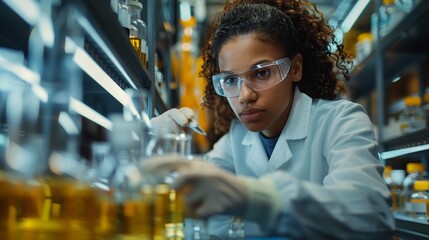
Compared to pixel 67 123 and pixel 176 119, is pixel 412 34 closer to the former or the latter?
pixel 176 119

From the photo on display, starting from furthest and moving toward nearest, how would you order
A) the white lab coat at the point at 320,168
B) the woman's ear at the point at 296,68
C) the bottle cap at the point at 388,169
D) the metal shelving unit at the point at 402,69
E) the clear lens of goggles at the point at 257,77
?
the bottle cap at the point at 388,169, the metal shelving unit at the point at 402,69, the woman's ear at the point at 296,68, the clear lens of goggles at the point at 257,77, the white lab coat at the point at 320,168

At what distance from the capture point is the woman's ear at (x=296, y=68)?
1780 millimetres

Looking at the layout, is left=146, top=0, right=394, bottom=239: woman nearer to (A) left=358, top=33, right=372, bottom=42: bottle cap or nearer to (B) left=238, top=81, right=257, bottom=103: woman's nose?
(B) left=238, top=81, right=257, bottom=103: woman's nose

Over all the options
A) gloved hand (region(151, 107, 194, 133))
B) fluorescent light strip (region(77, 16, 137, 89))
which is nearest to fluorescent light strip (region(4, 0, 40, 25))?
fluorescent light strip (region(77, 16, 137, 89))

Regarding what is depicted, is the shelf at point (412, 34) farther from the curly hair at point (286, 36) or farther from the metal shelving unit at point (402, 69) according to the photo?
the curly hair at point (286, 36)

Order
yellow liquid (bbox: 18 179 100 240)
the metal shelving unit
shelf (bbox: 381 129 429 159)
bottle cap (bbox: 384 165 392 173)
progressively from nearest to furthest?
yellow liquid (bbox: 18 179 100 240)
the metal shelving unit
shelf (bbox: 381 129 429 159)
bottle cap (bbox: 384 165 392 173)

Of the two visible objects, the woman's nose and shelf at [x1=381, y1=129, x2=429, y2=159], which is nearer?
the woman's nose

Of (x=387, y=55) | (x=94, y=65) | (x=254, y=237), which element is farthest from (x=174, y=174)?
(x=387, y=55)

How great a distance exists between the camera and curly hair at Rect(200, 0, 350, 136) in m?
1.65

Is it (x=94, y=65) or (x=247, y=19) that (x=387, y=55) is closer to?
(x=247, y=19)

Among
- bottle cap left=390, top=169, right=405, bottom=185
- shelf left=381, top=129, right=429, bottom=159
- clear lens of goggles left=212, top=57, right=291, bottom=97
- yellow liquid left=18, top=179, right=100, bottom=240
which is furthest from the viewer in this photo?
bottle cap left=390, top=169, right=405, bottom=185

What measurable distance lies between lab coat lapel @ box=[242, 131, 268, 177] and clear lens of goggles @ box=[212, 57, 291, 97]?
359 mm

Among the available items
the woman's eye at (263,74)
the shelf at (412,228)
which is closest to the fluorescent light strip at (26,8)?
the woman's eye at (263,74)

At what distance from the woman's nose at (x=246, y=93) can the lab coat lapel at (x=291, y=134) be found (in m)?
0.26
